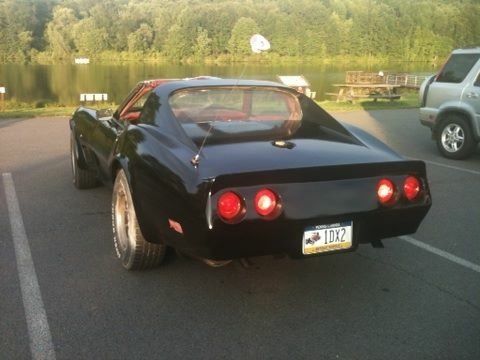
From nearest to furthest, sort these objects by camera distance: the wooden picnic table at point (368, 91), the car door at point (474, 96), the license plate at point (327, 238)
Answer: the license plate at point (327, 238) < the car door at point (474, 96) < the wooden picnic table at point (368, 91)

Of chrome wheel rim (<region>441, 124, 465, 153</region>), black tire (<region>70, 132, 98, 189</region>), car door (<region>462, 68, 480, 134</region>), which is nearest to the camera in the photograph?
black tire (<region>70, 132, 98, 189</region>)

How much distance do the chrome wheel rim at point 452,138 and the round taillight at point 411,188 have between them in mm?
5755

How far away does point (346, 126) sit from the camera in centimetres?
425

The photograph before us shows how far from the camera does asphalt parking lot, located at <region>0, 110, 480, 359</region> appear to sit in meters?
2.86

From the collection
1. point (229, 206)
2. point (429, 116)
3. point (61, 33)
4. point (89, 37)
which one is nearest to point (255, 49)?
point (229, 206)

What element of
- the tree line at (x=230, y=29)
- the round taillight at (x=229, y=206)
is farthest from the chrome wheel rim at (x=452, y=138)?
the tree line at (x=230, y=29)

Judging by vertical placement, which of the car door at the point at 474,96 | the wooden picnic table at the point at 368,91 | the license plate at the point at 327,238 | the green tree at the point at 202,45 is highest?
the green tree at the point at 202,45

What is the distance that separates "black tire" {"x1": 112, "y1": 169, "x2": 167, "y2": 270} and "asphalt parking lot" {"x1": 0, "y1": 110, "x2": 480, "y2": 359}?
10 cm

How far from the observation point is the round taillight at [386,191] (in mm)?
3262

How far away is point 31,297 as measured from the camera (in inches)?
135

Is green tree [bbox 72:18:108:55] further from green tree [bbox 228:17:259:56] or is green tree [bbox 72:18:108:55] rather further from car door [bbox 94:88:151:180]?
car door [bbox 94:88:151:180]

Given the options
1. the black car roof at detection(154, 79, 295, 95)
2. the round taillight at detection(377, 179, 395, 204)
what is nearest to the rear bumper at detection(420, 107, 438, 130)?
the black car roof at detection(154, 79, 295, 95)

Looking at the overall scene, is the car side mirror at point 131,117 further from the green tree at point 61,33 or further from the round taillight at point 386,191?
the green tree at point 61,33

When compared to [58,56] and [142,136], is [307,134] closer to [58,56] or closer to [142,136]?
[142,136]
